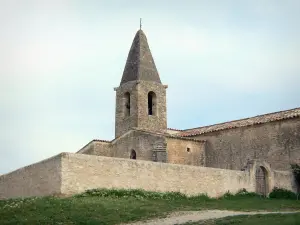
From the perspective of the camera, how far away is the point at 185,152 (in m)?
32.1

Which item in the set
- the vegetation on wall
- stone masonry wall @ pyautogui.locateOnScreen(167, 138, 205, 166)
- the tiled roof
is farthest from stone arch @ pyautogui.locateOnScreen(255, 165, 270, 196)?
stone masonry wall @ pyautogui.locateOnScreen(167, 138, 205, 166)

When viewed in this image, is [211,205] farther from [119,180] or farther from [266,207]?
[119,180]

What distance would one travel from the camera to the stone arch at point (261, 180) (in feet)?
89.1

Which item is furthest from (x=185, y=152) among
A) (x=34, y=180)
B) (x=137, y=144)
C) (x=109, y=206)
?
(x=109, y=206)

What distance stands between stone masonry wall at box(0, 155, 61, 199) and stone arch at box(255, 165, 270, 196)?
39.8 ft

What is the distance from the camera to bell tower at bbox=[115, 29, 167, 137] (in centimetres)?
3419

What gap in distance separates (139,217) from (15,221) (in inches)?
165

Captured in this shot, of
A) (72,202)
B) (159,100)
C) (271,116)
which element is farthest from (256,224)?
(159,100)

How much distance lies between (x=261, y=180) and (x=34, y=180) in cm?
1281

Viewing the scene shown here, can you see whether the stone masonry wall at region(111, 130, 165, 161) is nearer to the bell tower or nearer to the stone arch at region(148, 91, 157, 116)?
the bell tower

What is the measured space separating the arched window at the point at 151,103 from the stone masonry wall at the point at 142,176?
10.2 meters

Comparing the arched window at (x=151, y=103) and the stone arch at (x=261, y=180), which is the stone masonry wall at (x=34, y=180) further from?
the arched window at (x=151, y=103)

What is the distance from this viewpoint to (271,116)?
30.7 m

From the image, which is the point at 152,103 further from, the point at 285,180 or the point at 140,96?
the point at 285,180
